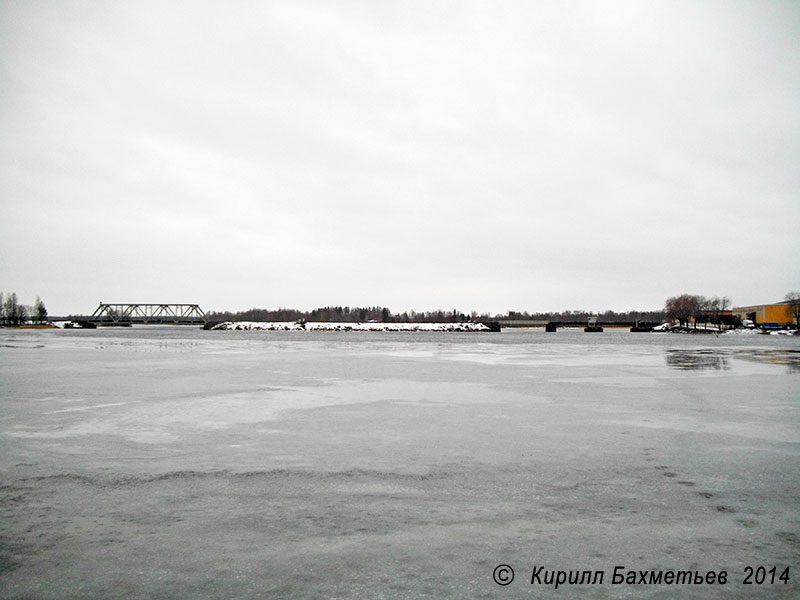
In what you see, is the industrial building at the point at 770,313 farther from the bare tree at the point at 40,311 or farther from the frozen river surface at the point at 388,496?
the bare tree at the point at 40,311

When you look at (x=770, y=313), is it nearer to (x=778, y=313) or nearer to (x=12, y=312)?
(x=778, y=313)

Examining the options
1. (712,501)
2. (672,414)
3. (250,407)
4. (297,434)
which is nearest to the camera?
(712,501)

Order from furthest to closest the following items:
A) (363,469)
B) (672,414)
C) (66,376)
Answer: (66,376) → (672,414) → (363,469)

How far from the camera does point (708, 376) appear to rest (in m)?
20.5

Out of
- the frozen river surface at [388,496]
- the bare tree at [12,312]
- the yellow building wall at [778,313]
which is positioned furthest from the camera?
the bare tree at [12,312]

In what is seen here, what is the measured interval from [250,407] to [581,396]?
892 centimetres

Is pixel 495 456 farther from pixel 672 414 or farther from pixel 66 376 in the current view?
pixel 66 376

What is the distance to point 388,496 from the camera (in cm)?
621

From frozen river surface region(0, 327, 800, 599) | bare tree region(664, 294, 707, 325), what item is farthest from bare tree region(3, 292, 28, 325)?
bare tree region(664, 294, 707, 325)

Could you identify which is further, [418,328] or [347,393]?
[418,328]

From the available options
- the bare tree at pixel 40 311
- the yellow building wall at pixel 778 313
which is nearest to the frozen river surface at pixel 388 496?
the yellow building wall at pixel 778 313


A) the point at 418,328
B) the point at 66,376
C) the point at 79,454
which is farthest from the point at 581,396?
the point at 418,328

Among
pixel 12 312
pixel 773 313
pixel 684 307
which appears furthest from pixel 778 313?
pixel 12 312

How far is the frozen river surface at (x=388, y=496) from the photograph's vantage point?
4.28 metres
